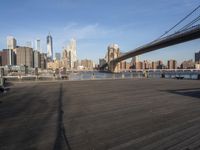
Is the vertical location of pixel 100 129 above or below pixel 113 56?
below

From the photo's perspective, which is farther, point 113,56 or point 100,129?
point 113,56

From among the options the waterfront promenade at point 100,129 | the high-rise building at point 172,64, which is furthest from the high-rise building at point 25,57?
the waterfront promenade at point 100,129

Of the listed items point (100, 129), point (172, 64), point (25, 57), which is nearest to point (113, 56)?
point (172, 64)

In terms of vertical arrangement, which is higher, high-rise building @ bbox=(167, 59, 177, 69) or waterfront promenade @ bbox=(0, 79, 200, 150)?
high-rise building @ bbox=(167, 59, 177, 69)

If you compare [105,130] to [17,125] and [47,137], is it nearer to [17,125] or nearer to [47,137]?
[47,137]

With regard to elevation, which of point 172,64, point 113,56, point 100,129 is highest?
point 113,56

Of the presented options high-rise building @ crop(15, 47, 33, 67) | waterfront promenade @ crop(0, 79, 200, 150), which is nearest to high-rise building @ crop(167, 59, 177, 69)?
high-rise building @ crop(15, 47, 33, 67)

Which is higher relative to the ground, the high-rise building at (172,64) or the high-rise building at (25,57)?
the high-rise building at (25,57)

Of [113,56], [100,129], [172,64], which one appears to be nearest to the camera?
[100,129]

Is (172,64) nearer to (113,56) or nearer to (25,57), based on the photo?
(113,56)

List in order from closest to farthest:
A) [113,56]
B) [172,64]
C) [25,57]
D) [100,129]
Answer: [100,129] < [172,64] < [113,56] < [25,57]

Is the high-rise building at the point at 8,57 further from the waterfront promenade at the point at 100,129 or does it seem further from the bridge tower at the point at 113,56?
the waterfront promenade at the point at 100,129

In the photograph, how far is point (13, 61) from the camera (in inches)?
3300

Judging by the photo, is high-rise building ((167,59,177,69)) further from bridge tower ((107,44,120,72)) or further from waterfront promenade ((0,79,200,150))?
waterfront promenade ((0,79,200,150))
